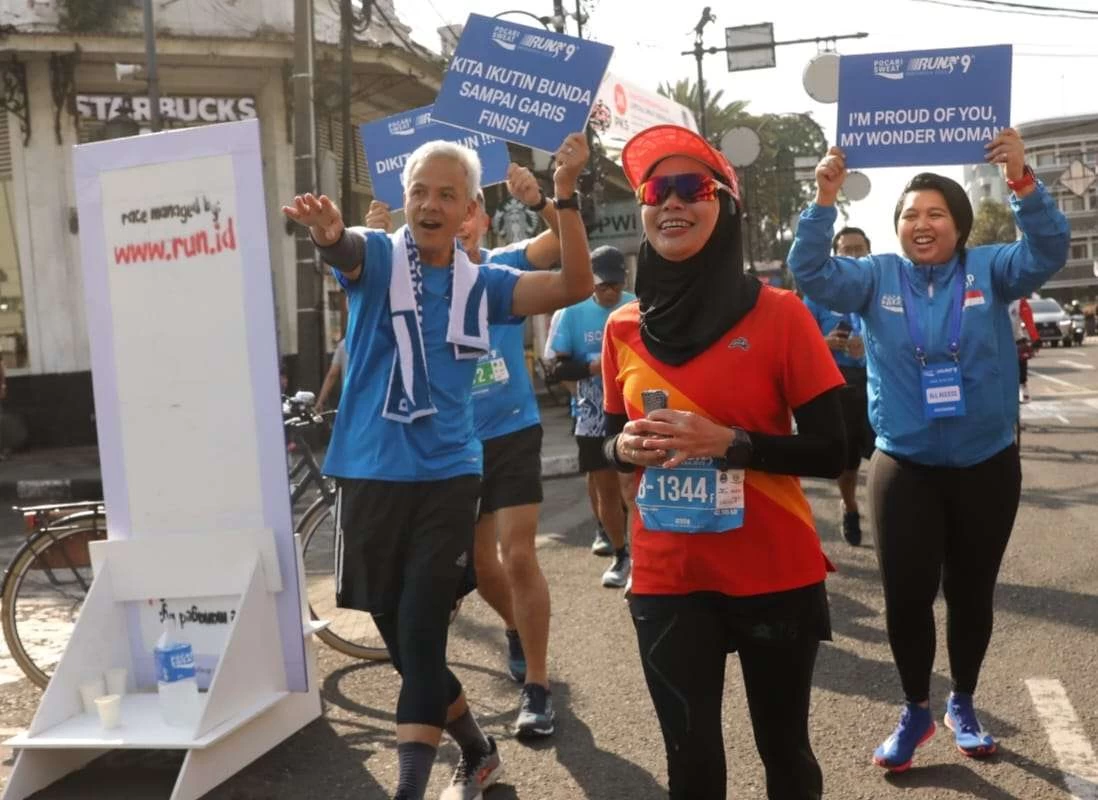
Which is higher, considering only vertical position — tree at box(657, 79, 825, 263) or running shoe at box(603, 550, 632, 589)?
tree at box(657, 79, 825, 263)

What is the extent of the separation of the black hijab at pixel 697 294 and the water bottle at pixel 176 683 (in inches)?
88.7

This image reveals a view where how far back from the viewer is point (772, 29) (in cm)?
2709

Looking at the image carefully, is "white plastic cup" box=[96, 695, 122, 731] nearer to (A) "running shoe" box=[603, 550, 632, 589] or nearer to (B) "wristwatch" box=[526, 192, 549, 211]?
(B) "wristwatch" box=[526, 192, 549, 211]

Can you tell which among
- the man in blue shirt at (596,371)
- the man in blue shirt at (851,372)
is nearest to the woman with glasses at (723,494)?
the man in blue shirt at (596,371)

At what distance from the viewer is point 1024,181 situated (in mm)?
3971

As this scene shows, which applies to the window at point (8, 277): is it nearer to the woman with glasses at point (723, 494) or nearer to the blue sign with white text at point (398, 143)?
the blue sign with white text at point (398, 143)

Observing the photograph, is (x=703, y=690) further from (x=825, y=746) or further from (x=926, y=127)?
(x=926, y=127)

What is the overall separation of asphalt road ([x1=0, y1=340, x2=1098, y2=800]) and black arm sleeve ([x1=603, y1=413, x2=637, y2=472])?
57.6 inches

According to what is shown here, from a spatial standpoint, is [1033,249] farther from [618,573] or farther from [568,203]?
[618,573]

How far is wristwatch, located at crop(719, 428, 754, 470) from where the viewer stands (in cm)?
273

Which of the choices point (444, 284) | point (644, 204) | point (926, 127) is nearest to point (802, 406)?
point (644, 204)

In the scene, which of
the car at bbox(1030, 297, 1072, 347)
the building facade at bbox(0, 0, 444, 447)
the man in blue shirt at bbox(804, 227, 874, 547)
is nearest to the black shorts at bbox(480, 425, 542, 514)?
the man in blue shirt at bbox(804, 227, 874, 547)

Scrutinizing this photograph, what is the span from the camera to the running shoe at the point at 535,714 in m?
4.58

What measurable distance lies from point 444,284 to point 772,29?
25073 millimetres
